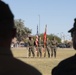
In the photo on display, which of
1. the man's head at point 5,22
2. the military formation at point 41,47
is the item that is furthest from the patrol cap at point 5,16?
the military formation at point 41,47

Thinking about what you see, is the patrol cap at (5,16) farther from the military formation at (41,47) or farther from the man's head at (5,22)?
the military formation at (41,47)

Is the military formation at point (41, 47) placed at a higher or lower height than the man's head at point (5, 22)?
higher

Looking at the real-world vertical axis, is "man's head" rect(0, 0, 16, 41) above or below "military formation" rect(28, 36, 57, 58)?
below

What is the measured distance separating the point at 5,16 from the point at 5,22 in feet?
0.14

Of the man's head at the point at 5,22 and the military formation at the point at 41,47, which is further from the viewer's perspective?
the military formation at the point at 41,47

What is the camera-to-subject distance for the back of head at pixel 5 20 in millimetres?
2734

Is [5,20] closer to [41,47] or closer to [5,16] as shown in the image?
[5,16]

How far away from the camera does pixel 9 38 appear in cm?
280

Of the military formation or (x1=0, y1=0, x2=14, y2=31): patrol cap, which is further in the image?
the military formation

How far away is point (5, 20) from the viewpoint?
9.02 ft

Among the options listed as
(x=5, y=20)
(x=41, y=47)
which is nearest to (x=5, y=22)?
(x=5, y=20)

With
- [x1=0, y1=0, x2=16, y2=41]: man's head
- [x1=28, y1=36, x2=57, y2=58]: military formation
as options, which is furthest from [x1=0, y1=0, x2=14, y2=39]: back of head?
[x1=28, y1=36, x2=57, y2=58]: military formation

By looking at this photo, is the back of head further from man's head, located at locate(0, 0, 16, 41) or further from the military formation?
the military formation

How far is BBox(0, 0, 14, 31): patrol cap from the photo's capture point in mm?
2736
